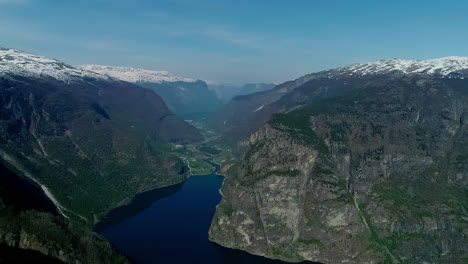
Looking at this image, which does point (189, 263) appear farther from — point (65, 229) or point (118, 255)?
point (65, 229)

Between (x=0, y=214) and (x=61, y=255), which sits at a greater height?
(x=0, y=214)

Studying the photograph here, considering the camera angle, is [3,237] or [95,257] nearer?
[3,237]

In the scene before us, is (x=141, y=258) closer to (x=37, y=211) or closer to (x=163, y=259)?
(x=163, y=259)

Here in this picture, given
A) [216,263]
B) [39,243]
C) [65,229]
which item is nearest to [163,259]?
[216,263]

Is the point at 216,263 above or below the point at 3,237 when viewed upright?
below

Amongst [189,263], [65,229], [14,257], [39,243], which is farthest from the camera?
[189,263]

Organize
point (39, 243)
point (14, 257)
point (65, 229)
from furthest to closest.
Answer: point (65, 229) → point (39, 243) → point (14, 257)

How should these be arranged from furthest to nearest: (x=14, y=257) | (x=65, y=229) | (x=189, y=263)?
(x=189, y=263) < (x=65, y=229) < (x=14, y=257)

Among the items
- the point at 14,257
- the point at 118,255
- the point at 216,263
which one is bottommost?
the point at 216,263

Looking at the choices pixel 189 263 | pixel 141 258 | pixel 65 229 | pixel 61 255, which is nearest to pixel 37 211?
pixel 65 229
